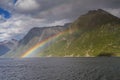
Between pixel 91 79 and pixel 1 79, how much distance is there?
42840 millimetres

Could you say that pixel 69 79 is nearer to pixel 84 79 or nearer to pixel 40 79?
pixel 84 79

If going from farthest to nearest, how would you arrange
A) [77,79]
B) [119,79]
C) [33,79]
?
[33,79], [77,79], [119,79]

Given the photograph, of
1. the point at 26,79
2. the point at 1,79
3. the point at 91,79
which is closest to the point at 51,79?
the point at 26,79

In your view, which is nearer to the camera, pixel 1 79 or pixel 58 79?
pixel 58 79

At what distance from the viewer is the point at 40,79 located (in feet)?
306

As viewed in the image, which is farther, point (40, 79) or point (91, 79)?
point (40, 79)

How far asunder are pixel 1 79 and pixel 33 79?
15931 mm

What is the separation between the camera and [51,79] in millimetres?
92438

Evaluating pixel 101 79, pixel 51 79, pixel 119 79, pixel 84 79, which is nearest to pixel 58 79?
pixel 51 79

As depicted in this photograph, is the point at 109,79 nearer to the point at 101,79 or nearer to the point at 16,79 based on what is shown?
the point at 101,79

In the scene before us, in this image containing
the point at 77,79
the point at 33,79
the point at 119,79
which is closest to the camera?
the point at 119,79

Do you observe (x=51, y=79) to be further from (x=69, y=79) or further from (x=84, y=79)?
(x=84, y=79)

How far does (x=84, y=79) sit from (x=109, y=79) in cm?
1054

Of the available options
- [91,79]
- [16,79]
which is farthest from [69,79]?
[16,79]
